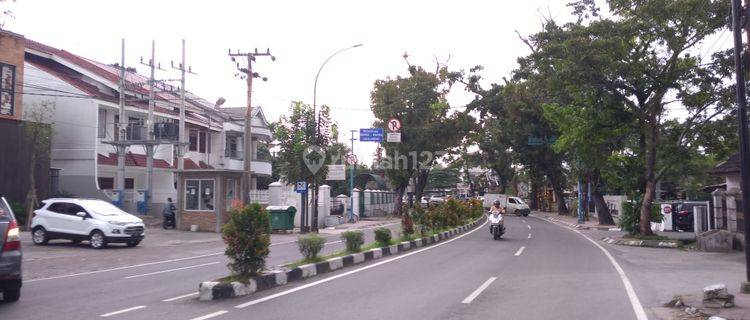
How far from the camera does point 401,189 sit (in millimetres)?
51406

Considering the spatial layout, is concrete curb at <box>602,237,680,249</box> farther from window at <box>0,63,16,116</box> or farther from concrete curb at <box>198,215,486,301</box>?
window at <box>0,63,16,116</box>

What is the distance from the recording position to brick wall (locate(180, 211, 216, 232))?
29.2 m

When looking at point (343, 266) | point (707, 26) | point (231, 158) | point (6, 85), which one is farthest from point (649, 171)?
point (231, 158)

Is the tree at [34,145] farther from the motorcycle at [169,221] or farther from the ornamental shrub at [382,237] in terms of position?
the ornamental shrub at [382,237]

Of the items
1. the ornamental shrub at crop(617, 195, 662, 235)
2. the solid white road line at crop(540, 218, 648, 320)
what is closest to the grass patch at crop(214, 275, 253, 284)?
the solid white road line at crop(540, 218, 648, 320)

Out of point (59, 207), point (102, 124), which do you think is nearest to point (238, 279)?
point (59, 207)

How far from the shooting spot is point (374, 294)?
1024 centimetres

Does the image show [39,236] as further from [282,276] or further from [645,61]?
[645,61]

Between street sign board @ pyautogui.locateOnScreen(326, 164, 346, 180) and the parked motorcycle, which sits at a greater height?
street sign board @ pyautogui.locateOnScreen(326, 164, 346, 180)

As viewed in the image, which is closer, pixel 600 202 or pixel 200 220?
pixel 200 220

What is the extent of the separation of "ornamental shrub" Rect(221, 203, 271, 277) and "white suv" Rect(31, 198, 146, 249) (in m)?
11.9

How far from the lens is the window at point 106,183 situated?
1476 inches

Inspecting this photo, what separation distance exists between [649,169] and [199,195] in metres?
20.2

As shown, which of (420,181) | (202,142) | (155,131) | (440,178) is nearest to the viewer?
(155,131)
